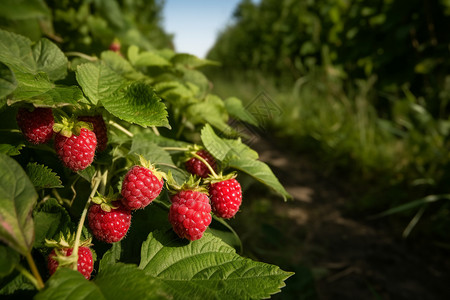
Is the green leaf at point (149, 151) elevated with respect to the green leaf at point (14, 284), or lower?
elevated

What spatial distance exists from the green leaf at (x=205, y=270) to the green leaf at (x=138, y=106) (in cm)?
21

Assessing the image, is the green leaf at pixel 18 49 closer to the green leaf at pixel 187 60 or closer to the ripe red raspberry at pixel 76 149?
the ripe red raspberry at pixel 76 149

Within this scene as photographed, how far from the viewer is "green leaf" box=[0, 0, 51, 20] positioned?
1.26m

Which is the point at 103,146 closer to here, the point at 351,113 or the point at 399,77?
the point at 399,77

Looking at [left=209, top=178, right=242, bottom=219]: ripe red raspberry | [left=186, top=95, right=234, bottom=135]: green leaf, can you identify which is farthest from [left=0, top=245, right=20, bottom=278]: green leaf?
[left=186, top=95, right=234, bottom=135]: green leaf

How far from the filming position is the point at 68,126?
1.84 ft

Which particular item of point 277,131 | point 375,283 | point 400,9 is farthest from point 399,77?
point 277,131

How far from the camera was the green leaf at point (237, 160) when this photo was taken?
0.70 metres

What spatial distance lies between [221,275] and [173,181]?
191mm

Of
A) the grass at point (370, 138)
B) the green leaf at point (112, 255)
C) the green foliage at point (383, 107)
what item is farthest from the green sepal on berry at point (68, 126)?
the green foliage at point (383, 107)

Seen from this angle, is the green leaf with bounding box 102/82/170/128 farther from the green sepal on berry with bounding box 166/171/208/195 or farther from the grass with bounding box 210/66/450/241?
the grass with bounding box 210/66/450/241

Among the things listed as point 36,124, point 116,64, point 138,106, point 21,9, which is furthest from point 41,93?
point 21,9

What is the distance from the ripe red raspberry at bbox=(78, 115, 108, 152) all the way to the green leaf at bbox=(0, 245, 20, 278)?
0.82 feet

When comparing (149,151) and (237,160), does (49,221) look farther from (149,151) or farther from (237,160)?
(237,160)
